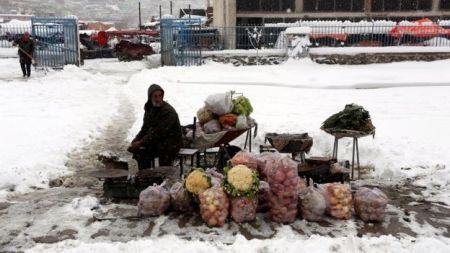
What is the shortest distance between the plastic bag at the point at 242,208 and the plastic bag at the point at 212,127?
1.96m

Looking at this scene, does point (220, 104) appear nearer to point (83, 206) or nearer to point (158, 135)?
point (158, 135)

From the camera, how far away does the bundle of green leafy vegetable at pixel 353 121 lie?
697 cm

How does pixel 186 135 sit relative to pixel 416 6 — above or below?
below

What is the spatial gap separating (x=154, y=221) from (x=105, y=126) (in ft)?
19.4

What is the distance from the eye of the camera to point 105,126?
36.4ft

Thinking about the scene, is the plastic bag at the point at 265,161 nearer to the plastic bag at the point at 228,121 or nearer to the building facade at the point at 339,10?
the plastic bag at the point at 228,121

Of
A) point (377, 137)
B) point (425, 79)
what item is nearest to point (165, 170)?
point (377, 137)

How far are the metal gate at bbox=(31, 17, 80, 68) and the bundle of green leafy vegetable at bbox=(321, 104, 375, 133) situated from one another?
18349mm

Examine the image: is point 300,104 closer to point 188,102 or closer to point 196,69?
point 188,102

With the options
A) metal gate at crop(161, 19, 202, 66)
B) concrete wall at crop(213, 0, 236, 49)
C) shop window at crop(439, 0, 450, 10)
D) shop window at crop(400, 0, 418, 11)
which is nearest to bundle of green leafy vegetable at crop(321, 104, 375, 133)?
metal gate at crop(161, 19, 202, 66)

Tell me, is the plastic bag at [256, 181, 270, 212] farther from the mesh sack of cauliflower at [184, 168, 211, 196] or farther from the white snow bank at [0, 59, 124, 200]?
the white snow bank at [0, 59, 124, 200]

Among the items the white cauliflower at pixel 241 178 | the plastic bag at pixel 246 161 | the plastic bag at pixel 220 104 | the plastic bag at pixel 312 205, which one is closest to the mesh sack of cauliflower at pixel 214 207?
the white cauliflower at pixel 241 178

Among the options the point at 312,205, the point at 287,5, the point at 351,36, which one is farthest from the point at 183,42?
the point at 312,205

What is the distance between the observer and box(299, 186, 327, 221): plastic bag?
554 cm
